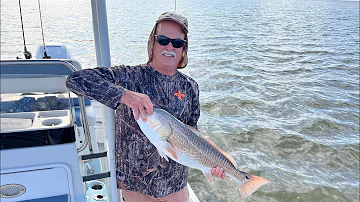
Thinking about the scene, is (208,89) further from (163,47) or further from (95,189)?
(163,47)

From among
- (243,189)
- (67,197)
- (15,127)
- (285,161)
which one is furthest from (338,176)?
(15,127)

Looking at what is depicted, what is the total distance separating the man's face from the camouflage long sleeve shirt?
0.24 ft

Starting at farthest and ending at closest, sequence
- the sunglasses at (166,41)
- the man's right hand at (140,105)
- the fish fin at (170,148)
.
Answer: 1. the sunglasses at (166,41)
2. the fish fin at (170,148)
3. the man's right hand at (140,105)

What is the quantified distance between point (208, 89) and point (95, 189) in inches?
271

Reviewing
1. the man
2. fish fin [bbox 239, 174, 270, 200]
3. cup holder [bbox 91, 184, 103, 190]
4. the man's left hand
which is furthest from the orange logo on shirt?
cup holder [bbox 91, 184, 103, 190]

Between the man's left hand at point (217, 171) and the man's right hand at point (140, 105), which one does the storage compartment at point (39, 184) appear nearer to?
the man's right hand at point (140, 105)

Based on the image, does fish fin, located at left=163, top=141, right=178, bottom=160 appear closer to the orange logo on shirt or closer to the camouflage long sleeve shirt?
the camouflage long sleeve shirt

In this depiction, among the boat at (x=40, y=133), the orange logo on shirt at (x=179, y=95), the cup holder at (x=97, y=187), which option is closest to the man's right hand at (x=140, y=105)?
the boat at (x=40, y=133)

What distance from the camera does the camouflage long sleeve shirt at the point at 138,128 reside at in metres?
2.15

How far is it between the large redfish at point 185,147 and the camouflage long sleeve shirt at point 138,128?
0.84 feet

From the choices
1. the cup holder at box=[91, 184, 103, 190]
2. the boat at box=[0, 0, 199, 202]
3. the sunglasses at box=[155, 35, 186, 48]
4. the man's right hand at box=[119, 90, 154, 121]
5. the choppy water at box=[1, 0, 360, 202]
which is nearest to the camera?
the boat at box=[0, 0, 199, 202]

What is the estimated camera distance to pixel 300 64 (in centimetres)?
1292

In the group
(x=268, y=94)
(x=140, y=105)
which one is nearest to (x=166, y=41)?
(x=140, y=105)

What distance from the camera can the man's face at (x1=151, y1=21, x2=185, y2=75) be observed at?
7.02 feet
